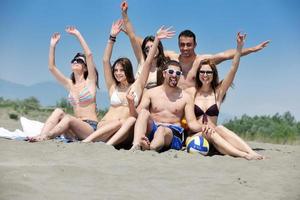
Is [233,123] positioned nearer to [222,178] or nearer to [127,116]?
[127,116]

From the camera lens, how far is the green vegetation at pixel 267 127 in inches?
619

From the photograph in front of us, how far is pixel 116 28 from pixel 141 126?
2.12m

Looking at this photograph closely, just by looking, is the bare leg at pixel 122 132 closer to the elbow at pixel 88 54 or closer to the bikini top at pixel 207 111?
the bikini top at pixel 207 111

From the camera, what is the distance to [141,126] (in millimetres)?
7395

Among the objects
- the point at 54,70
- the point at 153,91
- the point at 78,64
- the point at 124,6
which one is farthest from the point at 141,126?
the point at 124,6

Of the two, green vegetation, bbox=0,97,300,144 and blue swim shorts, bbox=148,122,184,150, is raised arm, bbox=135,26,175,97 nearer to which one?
blue swim shorts, bbox=148,122,184,150

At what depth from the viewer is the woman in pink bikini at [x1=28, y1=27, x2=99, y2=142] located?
8023mm

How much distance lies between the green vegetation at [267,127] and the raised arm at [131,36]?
247 inches

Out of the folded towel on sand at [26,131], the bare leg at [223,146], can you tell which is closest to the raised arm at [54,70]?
the folded towel on sand at [26,131]

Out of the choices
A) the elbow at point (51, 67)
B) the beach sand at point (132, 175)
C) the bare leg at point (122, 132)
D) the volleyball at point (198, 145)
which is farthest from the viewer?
the elbow at point (51, 67)

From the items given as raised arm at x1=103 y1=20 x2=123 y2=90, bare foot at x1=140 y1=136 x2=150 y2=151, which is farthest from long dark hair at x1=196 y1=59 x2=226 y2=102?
bare foot at x1=140 y1=136 x2=150 y2=151

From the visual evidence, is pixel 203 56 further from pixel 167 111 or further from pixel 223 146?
pixel 223 146

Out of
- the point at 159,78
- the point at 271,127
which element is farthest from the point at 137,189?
the point at 271,127

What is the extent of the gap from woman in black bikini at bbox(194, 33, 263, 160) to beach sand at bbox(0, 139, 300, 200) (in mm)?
391
